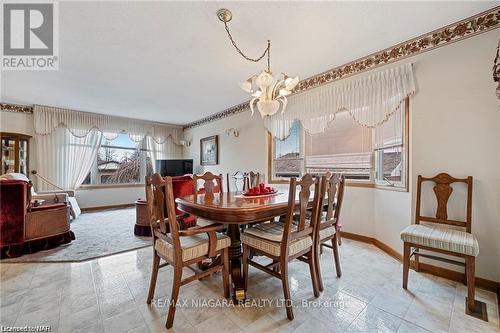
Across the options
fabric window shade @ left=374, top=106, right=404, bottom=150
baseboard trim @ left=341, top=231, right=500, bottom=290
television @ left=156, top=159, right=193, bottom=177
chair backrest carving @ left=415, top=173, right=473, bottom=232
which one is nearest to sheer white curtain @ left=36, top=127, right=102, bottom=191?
television @ left=156, top=159, right=193, bottom=177

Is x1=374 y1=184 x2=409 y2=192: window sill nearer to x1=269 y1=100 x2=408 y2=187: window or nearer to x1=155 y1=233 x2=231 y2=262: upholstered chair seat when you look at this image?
x1=269 y1=100 x2=408 y2=187: window

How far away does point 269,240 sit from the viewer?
5.40ft

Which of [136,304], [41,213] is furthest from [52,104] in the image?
[136,304]

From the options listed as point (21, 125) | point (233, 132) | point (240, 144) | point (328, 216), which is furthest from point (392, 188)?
point (21, 125)

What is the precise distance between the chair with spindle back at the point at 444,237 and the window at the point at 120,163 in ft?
Answer: 20.6

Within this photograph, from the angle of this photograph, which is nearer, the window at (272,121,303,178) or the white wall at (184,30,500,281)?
the white wall at (184,30,500,281)

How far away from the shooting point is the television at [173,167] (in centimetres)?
568

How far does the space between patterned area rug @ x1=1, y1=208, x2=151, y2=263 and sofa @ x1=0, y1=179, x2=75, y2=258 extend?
13 cm

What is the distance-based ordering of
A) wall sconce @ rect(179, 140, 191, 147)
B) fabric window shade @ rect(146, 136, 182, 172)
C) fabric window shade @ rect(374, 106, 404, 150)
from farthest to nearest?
wall sconce @ rect(179, 140, 191, 147)
fabric window shade @ rect(146, 136, 182, 172)
fabric window shade @ rect(374, 106, 404, 150)

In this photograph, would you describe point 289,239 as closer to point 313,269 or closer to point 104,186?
point 313,269

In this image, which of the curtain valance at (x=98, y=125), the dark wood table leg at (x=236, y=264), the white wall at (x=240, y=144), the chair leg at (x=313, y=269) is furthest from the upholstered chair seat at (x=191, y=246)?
the curtain valance at (x=98, y=125)

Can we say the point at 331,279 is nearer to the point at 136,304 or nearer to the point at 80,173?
the point at 136,304

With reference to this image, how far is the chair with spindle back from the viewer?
1612mm

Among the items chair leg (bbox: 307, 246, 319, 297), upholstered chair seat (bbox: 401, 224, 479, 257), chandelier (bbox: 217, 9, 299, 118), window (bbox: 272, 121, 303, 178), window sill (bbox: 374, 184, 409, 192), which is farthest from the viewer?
window (bbox: 272, 121, 303, 178)
